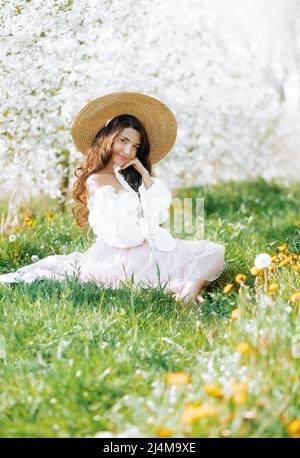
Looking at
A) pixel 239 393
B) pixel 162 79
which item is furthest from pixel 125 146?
pixel 162 79

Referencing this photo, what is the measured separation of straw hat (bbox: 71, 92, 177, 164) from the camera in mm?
3785

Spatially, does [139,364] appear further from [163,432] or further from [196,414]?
[196,414]

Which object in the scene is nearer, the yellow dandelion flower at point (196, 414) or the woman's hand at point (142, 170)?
the yellow dandelion flower at point (196, 414)

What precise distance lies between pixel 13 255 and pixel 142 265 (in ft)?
3.95

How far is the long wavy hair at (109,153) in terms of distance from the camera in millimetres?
3703

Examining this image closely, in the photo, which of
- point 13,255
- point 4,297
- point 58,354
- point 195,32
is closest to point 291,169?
point 195,32

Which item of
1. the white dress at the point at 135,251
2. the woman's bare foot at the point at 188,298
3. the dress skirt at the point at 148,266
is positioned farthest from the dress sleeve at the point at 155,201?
the woman's bare foot at the point at 188,298

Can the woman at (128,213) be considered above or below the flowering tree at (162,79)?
below

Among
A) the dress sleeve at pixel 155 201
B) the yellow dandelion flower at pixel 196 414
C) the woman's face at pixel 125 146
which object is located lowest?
the yellow dandelion flower at pixel 196 414

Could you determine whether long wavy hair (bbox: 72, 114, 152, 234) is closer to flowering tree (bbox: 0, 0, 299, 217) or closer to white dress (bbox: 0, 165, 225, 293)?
white dress (bbox: 0, 165, 225, 293)

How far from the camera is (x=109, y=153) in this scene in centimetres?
369

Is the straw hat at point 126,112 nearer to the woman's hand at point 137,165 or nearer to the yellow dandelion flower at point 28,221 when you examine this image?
the woman's hand at point 137,165

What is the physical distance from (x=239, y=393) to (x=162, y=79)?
4680 mm

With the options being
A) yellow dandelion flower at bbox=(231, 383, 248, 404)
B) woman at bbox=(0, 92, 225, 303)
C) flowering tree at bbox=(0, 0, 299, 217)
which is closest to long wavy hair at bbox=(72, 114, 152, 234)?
woman at bbox=(0, 92, 225, 303)
